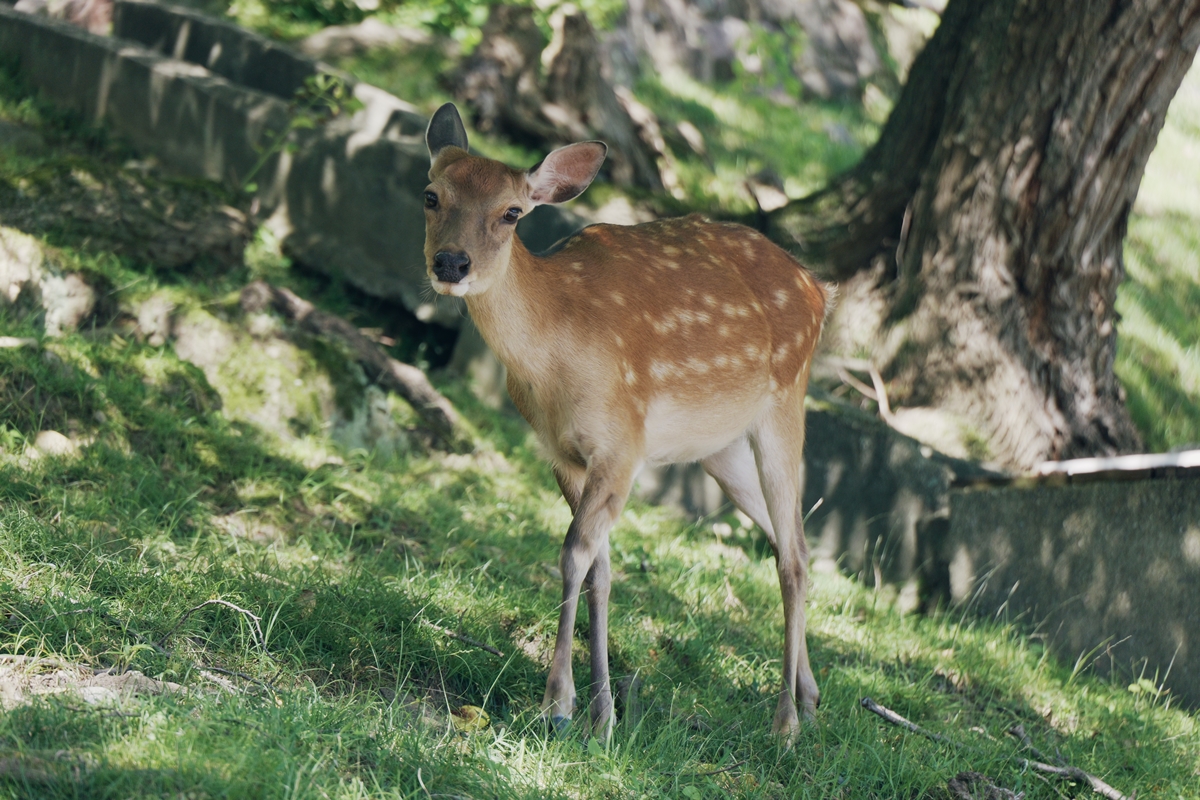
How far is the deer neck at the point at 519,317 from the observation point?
4270 mm

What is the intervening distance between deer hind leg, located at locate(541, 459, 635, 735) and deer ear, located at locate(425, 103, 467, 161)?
142 centimetres

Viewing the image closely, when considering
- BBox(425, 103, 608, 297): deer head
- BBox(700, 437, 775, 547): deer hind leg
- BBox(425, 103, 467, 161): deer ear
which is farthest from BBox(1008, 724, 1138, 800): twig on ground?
BBox(425, 103, 467, 161): deer ear

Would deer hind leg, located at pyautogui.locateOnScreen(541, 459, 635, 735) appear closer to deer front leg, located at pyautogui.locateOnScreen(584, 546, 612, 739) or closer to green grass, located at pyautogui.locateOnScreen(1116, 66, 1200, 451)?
deer front leg, located at pyautogui.locateOnScreen(584, 546, 612, 739)

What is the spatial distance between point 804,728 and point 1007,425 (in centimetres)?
325

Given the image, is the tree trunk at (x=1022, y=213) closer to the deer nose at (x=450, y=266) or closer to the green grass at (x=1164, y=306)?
the green grass at (x=1164, y=306)

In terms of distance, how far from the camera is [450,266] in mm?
4027

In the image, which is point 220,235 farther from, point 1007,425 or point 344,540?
point 1007,425

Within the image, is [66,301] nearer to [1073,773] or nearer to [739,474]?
[739,474]

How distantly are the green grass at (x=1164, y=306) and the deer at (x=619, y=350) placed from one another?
3.49m

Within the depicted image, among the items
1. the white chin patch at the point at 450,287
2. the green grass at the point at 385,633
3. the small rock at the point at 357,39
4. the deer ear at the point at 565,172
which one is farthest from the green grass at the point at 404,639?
the small rock at the point at 357,39

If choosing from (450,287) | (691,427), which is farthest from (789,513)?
(450,287)

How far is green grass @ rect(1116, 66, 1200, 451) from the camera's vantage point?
7633 mm

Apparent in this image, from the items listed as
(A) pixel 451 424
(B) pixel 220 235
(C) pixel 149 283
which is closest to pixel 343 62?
(B) pixel 220 235

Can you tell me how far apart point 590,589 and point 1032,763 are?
1704 millimetres
